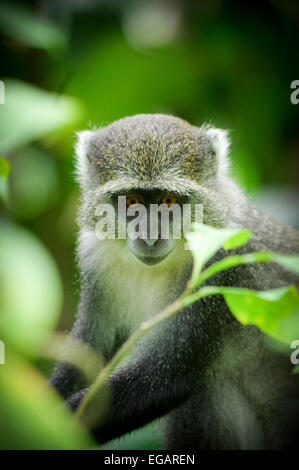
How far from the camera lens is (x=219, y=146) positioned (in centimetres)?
443

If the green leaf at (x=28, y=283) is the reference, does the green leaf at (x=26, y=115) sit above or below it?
above

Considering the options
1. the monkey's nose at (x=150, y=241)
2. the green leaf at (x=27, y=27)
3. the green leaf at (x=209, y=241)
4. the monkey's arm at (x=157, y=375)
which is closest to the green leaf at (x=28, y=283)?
the monkey's arm at (x=157, y=375)

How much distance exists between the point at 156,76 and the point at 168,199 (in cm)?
310

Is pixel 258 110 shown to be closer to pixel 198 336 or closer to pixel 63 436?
pixel 198 336

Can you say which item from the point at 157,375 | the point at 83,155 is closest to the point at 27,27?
the point at 83,155

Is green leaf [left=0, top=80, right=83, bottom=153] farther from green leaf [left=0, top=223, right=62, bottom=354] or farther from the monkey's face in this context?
green leaf [left=0, top=223, right=62, bottom=354]

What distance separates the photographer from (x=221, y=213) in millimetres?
4207

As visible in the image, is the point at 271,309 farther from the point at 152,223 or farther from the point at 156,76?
the point at 156,76

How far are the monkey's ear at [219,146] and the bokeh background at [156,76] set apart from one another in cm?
156

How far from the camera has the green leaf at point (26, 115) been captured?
11.2ft

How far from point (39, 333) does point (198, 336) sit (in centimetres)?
119

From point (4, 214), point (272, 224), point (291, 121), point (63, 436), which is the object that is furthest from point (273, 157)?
point (63, 436)

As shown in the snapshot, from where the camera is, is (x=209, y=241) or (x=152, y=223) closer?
(x=209, y=241)

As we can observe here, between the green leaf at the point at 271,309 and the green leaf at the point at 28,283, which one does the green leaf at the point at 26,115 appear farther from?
the green leaf at the point at 271,309
